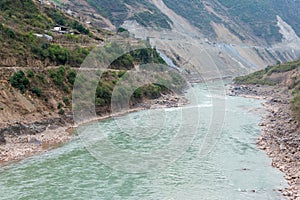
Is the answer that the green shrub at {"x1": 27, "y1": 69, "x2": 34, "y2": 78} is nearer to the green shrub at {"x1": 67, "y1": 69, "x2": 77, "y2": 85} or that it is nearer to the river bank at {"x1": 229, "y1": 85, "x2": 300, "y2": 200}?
the green shrub at {"x1": 67, "y1": 69, "x2": 77, "y2": 85}

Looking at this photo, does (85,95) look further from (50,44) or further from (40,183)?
(40,183)

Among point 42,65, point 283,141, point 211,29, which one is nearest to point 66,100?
point 42,65

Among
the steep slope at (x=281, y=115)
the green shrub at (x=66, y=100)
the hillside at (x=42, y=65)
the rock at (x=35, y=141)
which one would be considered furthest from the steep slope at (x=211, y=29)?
the rock at (x=35, y=141)

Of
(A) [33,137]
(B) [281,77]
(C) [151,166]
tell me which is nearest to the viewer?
(C) [151,166]

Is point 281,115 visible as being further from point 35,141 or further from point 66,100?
point 35,141

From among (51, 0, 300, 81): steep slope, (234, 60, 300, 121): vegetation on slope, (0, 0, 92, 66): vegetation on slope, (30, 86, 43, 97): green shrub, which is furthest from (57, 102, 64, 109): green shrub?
(51, 0, 300, 81): steep slope

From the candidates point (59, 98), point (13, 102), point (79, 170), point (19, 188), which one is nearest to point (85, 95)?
point (59, 98)
